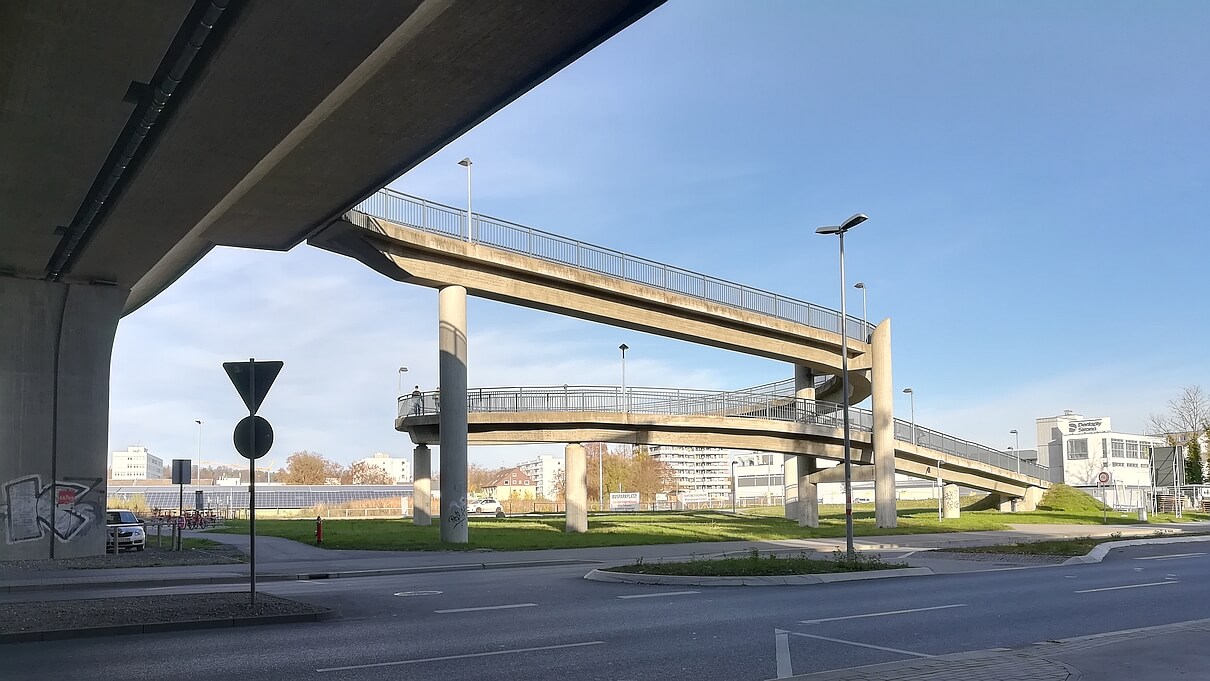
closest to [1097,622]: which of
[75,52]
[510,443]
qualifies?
[75,52]

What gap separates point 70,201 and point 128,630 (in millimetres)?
11752

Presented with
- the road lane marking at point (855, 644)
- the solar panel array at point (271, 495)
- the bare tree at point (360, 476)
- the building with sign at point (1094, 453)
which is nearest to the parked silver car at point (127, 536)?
the road lane marking at point (855, 644)

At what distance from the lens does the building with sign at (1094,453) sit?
106 metres

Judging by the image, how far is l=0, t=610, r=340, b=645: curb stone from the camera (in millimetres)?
11425

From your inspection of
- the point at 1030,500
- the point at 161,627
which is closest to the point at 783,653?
the point at 161,627

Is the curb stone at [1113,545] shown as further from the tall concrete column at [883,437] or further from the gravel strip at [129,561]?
the gravel strip at [129,561]

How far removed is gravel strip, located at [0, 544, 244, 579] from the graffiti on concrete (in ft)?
2.50

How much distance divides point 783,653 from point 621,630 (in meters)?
2.54

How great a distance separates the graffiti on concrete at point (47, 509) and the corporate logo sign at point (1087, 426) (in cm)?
11272

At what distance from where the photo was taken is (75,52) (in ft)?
44.1

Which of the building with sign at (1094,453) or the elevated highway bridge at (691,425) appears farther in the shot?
the building with sign at (1094,453)

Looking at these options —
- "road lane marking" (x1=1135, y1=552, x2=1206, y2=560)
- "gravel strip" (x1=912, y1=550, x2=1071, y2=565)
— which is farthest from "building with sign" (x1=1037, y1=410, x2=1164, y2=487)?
"gravel strip" (x1=912, y1=550, x2=1071, y2=565)

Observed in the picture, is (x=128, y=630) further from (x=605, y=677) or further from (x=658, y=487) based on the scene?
(x=658, y=487)

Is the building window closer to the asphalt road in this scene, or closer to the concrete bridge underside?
the concrete bridge underside
